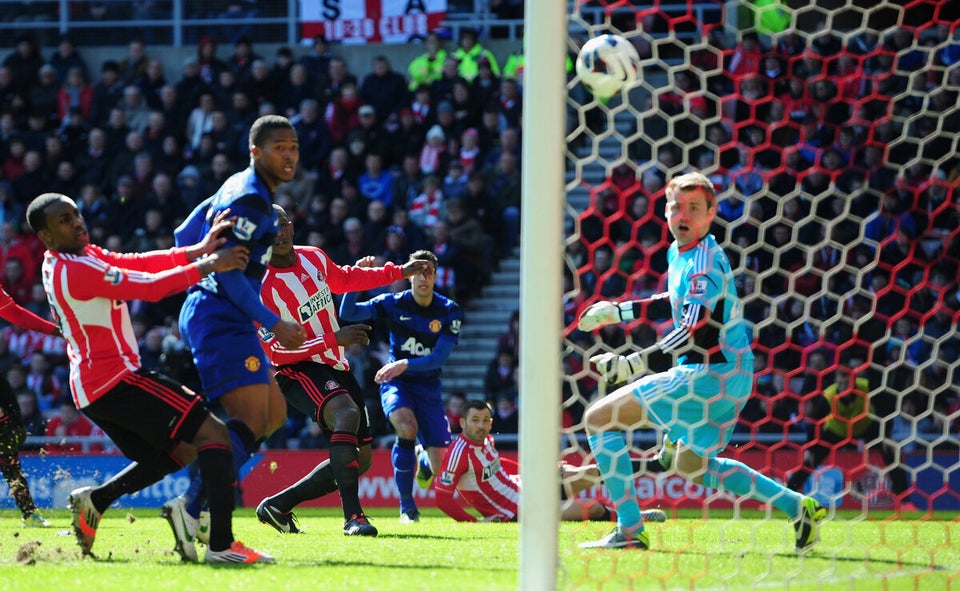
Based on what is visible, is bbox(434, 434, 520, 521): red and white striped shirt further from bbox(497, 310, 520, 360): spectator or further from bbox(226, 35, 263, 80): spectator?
bbox(226, 35, 263, 80): spectator

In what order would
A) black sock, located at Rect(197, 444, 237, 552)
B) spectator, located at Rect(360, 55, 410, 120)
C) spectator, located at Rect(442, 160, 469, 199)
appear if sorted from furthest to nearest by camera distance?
spectator, located at Rect(360, 55, 410, 120), spectator, located at Rect(442, 160, 469, 199), black sock, located at Rect(197, 444, 237, 552)

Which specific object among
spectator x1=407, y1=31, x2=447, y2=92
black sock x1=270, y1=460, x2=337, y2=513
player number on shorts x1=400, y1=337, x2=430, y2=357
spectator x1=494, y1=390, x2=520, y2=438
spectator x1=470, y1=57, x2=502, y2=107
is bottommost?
spectator x1=494, y1=390, x2=520, y2=438

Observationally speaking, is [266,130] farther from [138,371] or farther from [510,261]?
[510,261]

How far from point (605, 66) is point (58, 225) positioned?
251 cm

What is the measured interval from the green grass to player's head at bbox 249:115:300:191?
1760mm

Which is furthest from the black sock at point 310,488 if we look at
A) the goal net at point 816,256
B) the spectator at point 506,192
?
the spectator at point 506,192

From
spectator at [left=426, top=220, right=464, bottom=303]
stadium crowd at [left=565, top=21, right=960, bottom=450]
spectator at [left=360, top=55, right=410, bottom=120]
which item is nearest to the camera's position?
stadium crowd at [left=565, top=21, right=960, bottom=450]

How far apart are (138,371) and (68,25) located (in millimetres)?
13308

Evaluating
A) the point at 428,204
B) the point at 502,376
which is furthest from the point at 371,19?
the point at 502,376

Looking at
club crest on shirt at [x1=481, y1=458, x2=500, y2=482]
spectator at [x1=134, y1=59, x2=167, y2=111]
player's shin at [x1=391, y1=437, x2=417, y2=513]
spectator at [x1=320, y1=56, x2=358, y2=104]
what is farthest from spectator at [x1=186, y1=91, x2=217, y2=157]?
club crest on shirt at [x1=481, y1=458, x2=500, y2=482]

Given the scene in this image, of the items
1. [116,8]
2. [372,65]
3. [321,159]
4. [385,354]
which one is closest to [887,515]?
[385,354]

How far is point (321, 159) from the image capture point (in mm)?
15211

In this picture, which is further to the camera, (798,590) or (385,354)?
(385,354)

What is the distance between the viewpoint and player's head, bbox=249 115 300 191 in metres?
5.62
